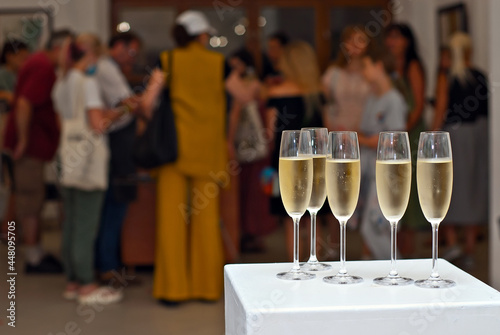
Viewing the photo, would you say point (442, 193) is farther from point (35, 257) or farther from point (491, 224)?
point (35, 257)

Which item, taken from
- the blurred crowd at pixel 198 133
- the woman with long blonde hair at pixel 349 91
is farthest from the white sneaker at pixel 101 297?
the woman with long blonde hair at pixel 349 91

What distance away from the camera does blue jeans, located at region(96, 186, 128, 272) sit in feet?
14.0

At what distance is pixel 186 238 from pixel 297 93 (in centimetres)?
98

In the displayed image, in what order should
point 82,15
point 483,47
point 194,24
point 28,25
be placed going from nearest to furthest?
1. point 194,24
2. point 483,47
3. point 28,25
4. point 82,15

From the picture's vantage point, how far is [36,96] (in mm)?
4637

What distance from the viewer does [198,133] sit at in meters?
3.87

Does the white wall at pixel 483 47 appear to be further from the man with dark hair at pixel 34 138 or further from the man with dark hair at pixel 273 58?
the man with dark hair at pixel 34 138

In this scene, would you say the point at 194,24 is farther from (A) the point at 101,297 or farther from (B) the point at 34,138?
(B) the point at 34,138

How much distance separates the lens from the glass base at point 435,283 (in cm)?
121

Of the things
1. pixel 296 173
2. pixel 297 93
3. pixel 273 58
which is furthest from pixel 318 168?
pixel 273 58

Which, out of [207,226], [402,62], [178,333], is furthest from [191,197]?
[402,62]

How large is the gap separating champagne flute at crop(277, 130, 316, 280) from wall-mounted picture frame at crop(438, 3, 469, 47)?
5.08 meters

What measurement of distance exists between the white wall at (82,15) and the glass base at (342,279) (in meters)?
5.75

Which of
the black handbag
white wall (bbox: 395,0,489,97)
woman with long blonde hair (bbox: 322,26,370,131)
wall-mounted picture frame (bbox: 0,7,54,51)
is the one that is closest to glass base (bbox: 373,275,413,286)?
the black handbag
